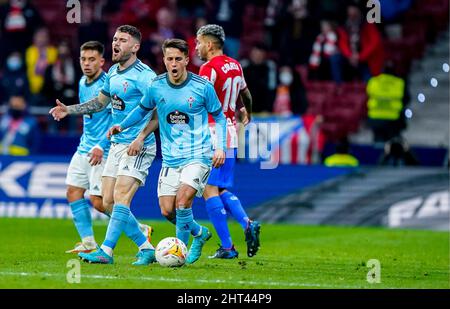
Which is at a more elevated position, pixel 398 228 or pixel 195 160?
pixel 195 160

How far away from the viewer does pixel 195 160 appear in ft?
41.5

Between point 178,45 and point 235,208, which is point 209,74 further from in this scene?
point 235,208

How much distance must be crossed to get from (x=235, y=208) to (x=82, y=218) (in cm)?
187

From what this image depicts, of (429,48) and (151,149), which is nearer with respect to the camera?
(151,149)

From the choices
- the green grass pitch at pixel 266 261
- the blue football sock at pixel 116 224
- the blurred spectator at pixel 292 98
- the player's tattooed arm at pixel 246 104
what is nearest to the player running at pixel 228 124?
the player's tattooed arm at pixel 246 104

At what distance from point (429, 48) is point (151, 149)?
1390 cm

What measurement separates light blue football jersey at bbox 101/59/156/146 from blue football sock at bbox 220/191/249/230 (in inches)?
55.4

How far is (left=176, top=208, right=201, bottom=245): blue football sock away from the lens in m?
12.6

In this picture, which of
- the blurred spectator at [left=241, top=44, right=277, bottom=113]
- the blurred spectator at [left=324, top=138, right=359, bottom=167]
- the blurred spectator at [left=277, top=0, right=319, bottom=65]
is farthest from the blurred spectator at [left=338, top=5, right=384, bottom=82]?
the blurred spectator at [left=324, top=138, right=359, bottom=167]

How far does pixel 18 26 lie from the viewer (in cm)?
2547

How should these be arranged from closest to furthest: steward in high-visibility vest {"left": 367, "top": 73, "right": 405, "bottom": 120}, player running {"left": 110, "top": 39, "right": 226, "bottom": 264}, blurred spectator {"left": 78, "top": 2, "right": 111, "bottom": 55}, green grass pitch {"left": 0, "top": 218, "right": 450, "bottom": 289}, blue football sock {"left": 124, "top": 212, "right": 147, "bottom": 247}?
green grass pitch {"left": 0, "top": 218, "right": 450, "bottom": 289} → player running {"left": 110, "top": 39, "right": 226, "bottom": 264} → blue football sock {"left": 124, "top": 212, "right": 147, "bottom": 247} → steward in high-visibility vest {"left": 367, "top": 73, "right": 405, "bottom": 120} → blurred spectator {"left": 78, "top": 2, "right": 111, "bottom": 55}

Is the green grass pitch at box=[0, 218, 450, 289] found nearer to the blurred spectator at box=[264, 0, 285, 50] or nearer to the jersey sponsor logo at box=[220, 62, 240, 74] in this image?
the jersey sponsor logo at box=[220, 62, 240, 74]
